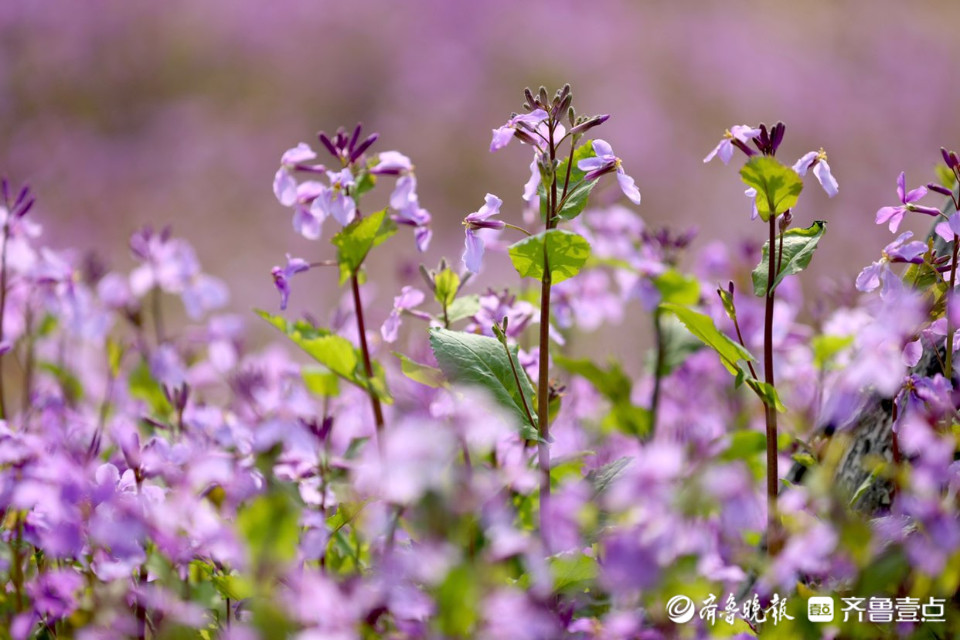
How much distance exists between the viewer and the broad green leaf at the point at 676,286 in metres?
2.39

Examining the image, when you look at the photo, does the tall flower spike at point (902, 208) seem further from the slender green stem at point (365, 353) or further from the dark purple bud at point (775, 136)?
the slender green stem at point (365, 353)

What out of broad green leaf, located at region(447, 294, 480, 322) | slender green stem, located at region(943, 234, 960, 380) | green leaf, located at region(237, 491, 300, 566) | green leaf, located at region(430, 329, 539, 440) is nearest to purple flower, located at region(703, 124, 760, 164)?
slender green stem, located at region(943, 234, 960, 380)

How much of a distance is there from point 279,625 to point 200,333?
6.94 feet

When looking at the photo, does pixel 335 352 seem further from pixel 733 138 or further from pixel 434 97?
pixel 434 97

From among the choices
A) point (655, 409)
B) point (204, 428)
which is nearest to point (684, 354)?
point (655, 409)

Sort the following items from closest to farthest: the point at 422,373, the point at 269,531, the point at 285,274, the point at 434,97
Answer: the point at 269,531 → the point at 422,373 → the point at 285,274 → the point at 434,97

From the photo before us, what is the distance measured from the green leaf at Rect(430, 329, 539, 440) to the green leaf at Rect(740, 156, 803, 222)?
0.48 metres

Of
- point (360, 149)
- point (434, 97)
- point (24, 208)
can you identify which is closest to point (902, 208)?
point (360, 149)

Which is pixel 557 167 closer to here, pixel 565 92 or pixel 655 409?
pixel 565 92

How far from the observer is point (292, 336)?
181 centimetres

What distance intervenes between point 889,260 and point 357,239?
957 millimetres

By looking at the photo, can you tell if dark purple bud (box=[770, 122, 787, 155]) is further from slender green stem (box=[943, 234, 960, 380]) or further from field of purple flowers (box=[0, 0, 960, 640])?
slender green stem (box=[943, 234, 960, 380])

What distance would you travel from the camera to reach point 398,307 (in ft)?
6.12

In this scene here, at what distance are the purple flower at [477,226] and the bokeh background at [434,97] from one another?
704 centimetres
